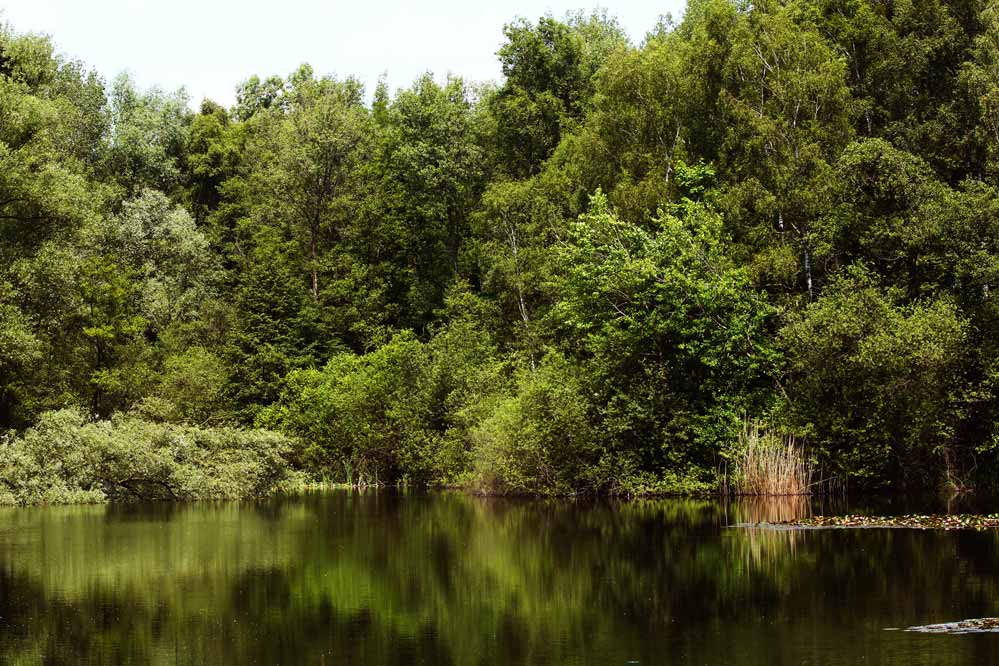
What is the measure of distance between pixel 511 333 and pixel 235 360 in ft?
41.6

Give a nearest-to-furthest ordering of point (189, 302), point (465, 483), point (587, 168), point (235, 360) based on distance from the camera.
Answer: point (465, 483)
point (587, 168)
point (235, 360)
point (189, 302)

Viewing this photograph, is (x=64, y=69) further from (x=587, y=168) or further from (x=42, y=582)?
(x=42, y=582)

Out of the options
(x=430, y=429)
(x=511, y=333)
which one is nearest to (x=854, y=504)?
(x=430, y=429)

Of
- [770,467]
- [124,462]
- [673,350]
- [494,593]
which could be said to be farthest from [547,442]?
[494,593]

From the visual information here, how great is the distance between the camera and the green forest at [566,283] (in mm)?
33375

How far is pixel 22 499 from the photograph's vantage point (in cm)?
3616

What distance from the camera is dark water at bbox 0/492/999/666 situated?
12.3 m

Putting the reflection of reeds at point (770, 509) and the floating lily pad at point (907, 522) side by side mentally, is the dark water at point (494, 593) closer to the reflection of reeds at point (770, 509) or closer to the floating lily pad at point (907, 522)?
the reflection of reeds at point (770, 509)

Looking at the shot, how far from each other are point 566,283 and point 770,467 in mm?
8988

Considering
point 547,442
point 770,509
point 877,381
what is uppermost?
point 877,381

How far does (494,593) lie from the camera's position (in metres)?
16.6

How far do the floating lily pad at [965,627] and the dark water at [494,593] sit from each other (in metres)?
0.29

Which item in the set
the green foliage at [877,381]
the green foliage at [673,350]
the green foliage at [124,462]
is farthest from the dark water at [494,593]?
the green foliage at [124,462]

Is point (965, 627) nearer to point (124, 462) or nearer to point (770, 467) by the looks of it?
point (770, 467)
